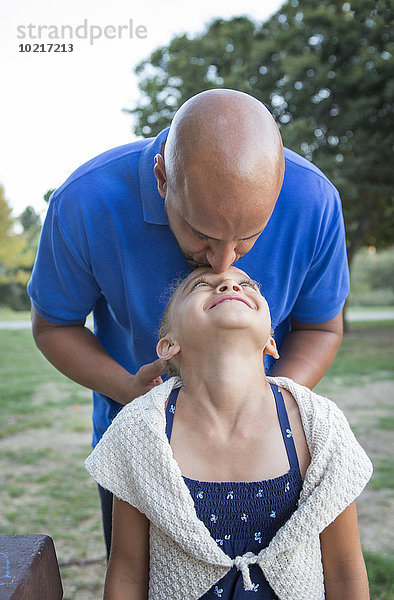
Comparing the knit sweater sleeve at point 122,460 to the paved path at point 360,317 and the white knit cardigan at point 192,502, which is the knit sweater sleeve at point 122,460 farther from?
the paved path at point 360,317

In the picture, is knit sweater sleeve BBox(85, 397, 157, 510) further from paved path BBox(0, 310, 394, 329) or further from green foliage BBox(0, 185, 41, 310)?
green foliage BBox(0, 185, 41, 310)

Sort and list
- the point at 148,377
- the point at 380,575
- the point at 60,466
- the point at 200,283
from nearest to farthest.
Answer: the point at 200,283
the point at 148,377
the point at 380,575
the point at 60,466

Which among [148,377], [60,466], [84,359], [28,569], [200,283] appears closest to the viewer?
[28,569]

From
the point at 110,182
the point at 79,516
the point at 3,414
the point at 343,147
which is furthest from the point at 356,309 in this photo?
the point at 110,182

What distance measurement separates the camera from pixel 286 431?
4.86 feet

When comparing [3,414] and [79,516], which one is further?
[3,414]

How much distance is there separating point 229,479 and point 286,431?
0.18 m

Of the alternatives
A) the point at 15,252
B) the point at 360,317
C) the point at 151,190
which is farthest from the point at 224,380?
the point at 360,317

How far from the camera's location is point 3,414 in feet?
21.6

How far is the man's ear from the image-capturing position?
1624mm

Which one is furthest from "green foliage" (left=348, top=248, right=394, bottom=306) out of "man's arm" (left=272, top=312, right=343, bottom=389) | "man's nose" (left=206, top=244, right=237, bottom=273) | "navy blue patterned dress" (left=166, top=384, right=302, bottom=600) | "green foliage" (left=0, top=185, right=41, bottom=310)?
"navy blue patterned dress" (left=166, top=384, right=302, bottom=600)

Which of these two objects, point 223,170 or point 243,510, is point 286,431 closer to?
point 243,510

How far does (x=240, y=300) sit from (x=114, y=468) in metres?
0.51

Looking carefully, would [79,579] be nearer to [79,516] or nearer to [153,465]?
[79,516]
